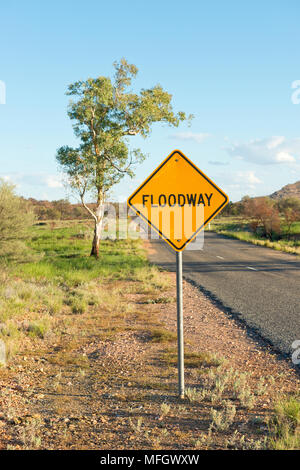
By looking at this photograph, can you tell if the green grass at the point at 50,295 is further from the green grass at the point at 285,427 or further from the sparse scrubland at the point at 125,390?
the green grass at the point at 285,427

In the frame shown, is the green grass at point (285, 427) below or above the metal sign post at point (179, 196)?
below

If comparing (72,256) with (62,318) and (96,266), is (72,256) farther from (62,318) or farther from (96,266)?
(62,318)

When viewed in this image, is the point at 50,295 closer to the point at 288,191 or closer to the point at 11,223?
the point at 11,223

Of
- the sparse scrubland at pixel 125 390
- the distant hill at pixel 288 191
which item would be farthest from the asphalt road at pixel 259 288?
the distant hill at pixel 288 191

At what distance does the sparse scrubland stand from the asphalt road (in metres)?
1.34

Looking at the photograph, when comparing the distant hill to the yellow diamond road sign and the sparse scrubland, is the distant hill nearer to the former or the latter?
the sparse scrubland

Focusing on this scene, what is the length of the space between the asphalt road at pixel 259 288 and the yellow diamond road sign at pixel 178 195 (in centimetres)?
324

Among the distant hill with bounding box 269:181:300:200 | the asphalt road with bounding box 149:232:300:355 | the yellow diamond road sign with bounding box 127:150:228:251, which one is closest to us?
the yellow diamond road sign with bounding box 127:150:228:251

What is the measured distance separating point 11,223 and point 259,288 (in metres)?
9.71

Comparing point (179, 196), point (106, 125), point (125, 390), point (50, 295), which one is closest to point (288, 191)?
point (106, 125)

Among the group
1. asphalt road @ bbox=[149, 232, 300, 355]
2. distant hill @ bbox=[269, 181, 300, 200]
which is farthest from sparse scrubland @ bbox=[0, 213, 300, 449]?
distant hill @ bbox=[269, 181, 300, 200]

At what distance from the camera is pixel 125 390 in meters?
4.77

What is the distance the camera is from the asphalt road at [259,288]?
25.6 ft

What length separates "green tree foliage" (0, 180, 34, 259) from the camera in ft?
49.4
